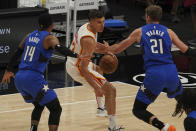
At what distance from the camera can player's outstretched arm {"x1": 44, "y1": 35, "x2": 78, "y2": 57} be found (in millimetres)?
7109

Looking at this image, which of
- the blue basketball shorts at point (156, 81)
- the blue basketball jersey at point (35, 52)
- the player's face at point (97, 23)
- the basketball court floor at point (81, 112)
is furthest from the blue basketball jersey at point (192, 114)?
the player's face at point (97, 23)

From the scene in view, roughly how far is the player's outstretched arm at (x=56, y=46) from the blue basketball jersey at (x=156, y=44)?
1.04 m

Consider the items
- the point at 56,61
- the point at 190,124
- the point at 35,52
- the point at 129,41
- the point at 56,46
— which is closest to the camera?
the point at 190,124

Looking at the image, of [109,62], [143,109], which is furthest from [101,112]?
[143,109]

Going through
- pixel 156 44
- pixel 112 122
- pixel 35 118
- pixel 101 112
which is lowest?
pixel 101 112

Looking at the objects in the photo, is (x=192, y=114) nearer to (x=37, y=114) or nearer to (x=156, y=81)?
(x=156, y=81)

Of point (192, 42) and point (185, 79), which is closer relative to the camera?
point (185, 79)

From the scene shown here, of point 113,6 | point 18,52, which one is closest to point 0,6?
point 113,6

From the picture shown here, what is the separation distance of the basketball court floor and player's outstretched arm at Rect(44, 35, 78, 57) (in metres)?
1.80

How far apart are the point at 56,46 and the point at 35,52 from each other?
380 mm

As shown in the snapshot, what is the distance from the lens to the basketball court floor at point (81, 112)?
882 cm

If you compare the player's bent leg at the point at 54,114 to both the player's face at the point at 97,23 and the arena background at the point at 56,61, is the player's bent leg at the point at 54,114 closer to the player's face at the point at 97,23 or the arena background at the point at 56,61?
the player's face at the point at 97,23

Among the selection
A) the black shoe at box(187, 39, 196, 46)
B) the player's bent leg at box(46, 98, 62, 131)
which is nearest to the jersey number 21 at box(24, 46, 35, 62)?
the player's bent leg at box(46, 98, 62, 131)

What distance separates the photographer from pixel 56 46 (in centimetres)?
715
